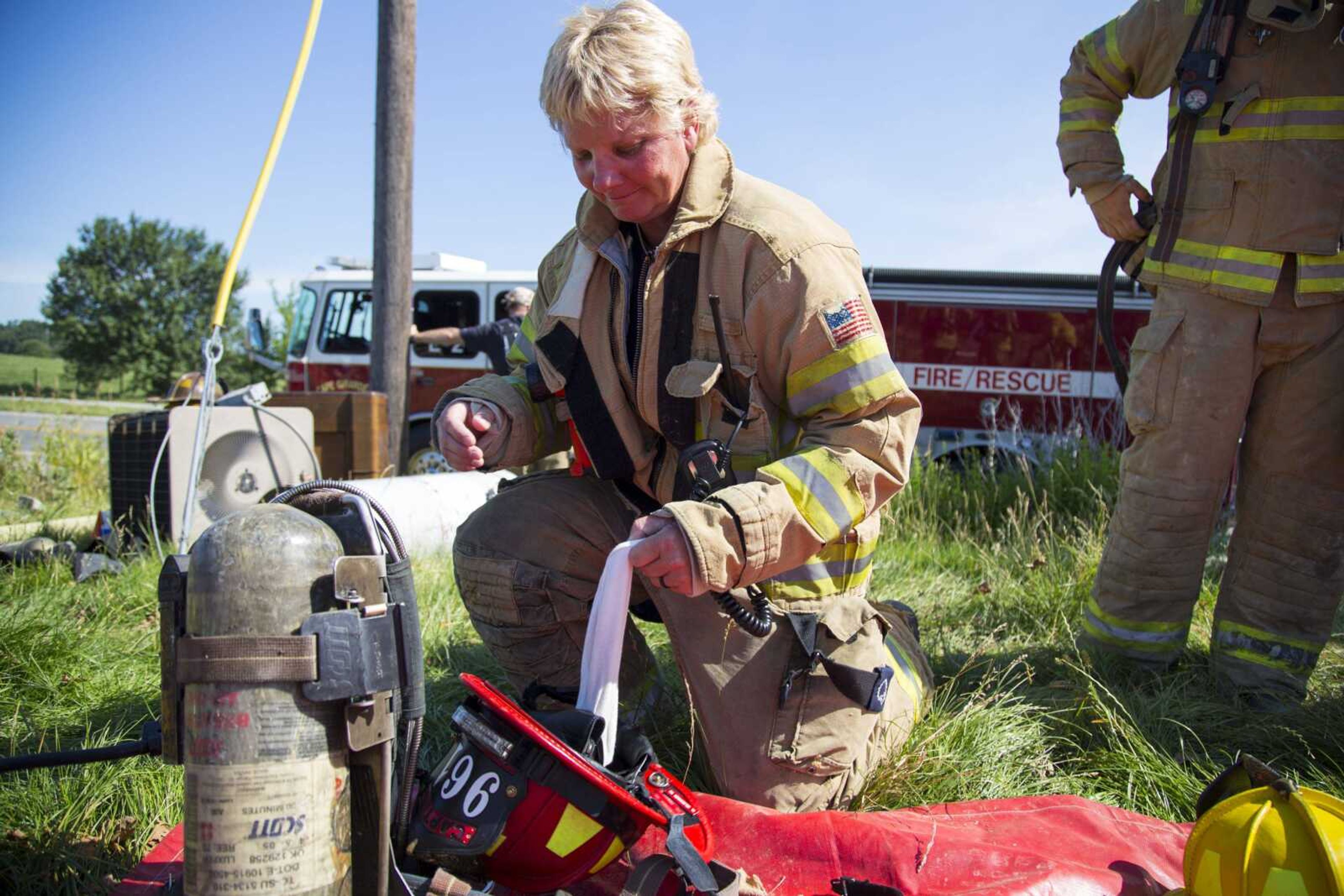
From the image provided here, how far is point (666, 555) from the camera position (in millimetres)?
1675

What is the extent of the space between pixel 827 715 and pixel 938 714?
0.43 metres

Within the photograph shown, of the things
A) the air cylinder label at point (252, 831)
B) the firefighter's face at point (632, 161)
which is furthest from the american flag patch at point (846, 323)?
the air cylinder label at point (252, 831)

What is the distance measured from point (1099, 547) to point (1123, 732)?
1644mm

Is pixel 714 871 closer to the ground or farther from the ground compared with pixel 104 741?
farther from the ground

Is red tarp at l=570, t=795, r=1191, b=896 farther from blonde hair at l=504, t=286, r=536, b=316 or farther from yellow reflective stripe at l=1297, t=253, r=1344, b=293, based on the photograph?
blonde hair at l=504, t=286, r=536, b=316

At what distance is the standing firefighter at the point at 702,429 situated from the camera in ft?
6.26

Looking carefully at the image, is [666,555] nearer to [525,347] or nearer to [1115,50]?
[525,347]

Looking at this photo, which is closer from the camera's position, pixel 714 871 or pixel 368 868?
pixel 368 868

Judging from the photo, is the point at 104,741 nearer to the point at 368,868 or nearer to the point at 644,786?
the point at 368,868

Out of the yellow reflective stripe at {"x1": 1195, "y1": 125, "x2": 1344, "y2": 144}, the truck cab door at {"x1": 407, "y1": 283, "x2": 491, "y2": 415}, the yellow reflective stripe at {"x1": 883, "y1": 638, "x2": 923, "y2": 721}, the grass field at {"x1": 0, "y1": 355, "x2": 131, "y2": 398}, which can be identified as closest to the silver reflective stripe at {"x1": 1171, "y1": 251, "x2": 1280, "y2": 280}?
the yellow reflective stripe at {"x1": 1195, "y1": 125, "x2": 1344, "y2": 144}

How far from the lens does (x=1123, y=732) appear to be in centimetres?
230

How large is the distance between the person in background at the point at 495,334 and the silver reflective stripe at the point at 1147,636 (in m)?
6.33

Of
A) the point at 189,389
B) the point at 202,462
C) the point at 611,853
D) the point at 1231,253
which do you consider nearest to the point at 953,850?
the point at 611,853

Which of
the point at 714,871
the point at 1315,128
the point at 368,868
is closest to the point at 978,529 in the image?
the point at 1315,128
